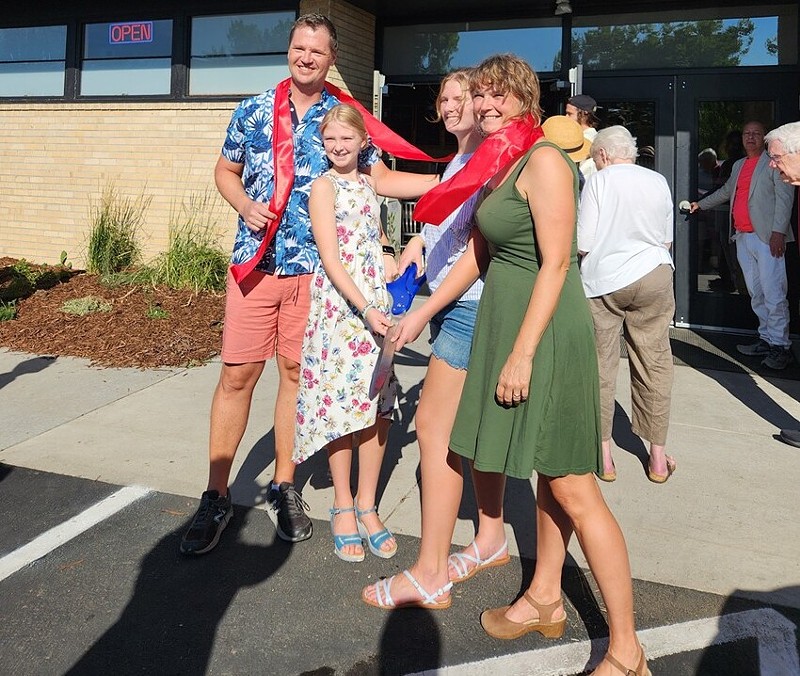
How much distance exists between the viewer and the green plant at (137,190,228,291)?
340 inches

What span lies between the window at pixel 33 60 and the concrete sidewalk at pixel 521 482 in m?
5.50

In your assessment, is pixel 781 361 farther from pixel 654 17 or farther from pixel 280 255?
pixel 280 255

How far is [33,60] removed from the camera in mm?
10344

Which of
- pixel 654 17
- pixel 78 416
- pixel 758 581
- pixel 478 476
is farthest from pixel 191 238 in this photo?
pixel 758 581

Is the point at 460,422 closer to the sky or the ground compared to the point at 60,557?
closer to the sky

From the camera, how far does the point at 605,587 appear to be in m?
2.36

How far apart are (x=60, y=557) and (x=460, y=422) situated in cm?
185

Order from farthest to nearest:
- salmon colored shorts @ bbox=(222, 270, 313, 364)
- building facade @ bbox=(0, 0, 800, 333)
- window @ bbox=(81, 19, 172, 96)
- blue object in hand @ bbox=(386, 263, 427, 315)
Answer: window @ bbox=(81, 19, 172, 96) < building facade @ bbox=(0, 0, 800, 333) < salmon colored shorts @ bbox=(222, 270, 313, 364) < blue object in hand @ bbox=(386, 263, 427, 315)

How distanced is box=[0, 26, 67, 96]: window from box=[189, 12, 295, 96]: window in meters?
2.12

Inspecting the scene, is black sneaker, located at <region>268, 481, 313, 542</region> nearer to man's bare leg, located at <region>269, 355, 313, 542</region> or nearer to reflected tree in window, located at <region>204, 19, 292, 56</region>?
man's bare leg, located at <region>269, 355, 313, 542</region>

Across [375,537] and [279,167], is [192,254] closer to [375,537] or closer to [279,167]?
[279,167]

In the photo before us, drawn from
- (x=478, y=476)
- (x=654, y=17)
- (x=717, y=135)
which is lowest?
(x=478, y=476)

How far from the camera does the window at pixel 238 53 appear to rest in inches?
356

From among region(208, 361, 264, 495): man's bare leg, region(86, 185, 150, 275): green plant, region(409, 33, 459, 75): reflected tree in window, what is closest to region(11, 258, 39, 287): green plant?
region(86, 185, 150, 275): green plant
